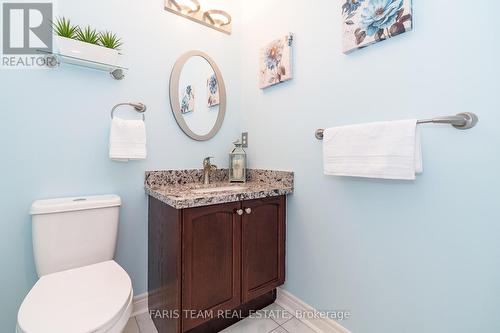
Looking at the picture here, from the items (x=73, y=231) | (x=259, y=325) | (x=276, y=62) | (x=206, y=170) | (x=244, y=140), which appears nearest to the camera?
(x=73, y=231)

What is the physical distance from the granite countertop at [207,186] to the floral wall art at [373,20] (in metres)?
0.82

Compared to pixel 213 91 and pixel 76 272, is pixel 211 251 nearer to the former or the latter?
pixel 76 272

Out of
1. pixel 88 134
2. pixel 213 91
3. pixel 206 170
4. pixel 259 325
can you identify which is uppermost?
pixel 213 91

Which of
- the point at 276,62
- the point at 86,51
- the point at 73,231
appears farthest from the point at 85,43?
the point at 276,62

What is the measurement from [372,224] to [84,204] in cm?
142

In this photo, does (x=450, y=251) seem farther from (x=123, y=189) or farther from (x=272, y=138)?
(x=123, y=189)

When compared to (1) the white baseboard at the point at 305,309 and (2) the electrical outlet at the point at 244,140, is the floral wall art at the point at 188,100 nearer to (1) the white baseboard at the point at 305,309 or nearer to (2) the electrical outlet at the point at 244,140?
(2) the electrical outlet at the point at 244,140

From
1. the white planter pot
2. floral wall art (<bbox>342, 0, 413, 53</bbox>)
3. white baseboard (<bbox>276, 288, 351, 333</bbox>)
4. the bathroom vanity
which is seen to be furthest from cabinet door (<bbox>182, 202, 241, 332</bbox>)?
floral wall art (<bbox>342, 0, 413, 53</bbox>)

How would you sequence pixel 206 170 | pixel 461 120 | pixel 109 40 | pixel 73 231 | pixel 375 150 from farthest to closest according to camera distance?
pixel 206 170 → pixel 109 40 → pixel 73 231 → pixel 375 150 → pixel 461 120

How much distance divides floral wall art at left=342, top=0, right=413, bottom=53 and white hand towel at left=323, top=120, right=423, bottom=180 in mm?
412

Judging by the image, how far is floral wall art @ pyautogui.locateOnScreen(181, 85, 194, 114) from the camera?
163 cm

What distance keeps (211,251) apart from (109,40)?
1250 millimetres

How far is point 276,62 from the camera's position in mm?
1566

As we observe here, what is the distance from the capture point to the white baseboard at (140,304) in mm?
1458
